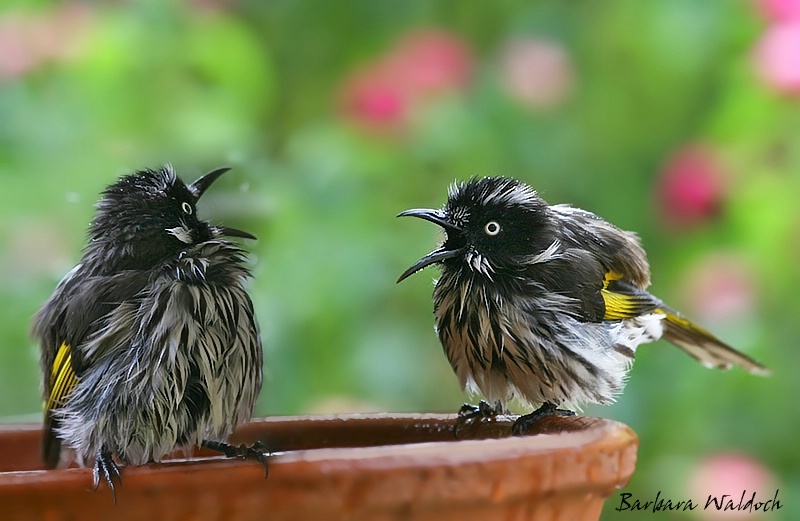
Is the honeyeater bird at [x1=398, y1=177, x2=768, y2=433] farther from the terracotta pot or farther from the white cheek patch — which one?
the terracotta pot

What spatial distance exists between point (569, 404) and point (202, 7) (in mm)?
1357

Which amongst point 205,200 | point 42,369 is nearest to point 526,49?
point 205,200

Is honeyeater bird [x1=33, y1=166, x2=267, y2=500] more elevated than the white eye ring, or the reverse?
the white eye ring

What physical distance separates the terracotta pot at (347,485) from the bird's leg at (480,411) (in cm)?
37

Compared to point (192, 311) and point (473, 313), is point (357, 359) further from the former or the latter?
point (192, 311)

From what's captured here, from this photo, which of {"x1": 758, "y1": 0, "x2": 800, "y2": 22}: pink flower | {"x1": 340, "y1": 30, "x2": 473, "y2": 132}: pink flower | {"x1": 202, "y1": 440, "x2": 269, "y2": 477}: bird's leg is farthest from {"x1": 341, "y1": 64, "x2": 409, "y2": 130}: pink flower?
{"x1": 202, "y1": 440, "x2": 269, "y2": 477}: bird's leg

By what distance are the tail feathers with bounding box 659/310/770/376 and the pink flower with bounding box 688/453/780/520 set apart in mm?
309

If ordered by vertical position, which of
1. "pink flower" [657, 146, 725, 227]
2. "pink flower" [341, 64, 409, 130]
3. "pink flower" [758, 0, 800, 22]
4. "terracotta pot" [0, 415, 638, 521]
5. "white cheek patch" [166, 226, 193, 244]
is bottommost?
"terracotta pot" [0, 415, 638, 521]

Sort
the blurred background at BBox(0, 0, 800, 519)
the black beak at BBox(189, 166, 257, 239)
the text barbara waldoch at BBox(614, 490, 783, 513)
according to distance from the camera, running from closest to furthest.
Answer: the black beak at BBox(189, 166, 257, 239), the text barbara waldoch at BBox(614, 490, 783, 513), the blurred background at BBox(0, 0, 800, 519)

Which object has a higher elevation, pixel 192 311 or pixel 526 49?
pixel 526 49

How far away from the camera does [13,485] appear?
1093 millimetres

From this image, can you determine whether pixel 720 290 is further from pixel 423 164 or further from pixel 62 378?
pixel 62 378

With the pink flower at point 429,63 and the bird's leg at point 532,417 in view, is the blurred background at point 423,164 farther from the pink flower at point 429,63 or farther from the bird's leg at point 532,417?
the bird's leg at point 532,417

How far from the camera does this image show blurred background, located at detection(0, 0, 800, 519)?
7.64 feet
